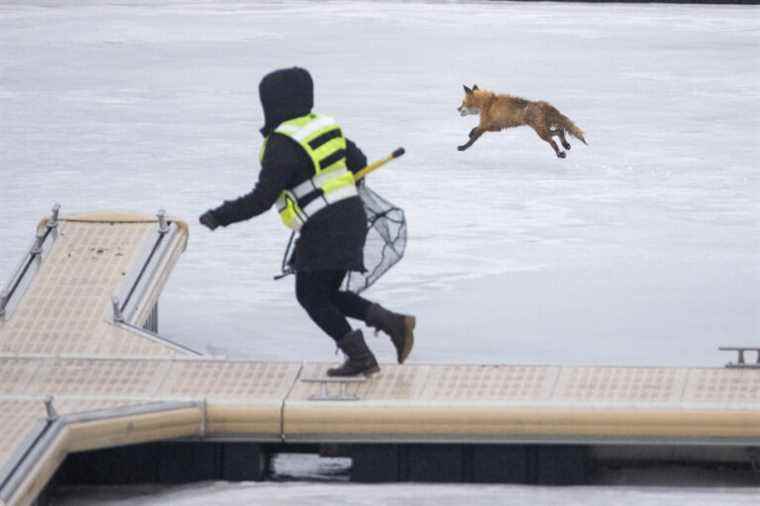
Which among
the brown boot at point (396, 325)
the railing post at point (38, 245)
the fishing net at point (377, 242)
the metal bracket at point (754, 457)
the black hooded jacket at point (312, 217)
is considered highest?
the black hooded jacket at point (312, 217)

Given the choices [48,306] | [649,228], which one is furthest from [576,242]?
[48,306]

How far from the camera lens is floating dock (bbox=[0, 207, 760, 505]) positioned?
21.1ft

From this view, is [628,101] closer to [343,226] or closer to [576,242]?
[576,242]

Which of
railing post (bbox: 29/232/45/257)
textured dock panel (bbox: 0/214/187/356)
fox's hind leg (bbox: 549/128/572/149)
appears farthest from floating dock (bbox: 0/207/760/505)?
fox's hind leg (bbox: 549/128/572/149)

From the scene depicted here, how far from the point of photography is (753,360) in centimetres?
826

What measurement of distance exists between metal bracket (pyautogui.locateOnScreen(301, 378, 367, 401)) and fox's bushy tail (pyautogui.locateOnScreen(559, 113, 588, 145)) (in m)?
6.05

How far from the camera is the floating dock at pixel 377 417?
6.45 metres

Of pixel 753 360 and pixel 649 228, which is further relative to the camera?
pixel 649 228

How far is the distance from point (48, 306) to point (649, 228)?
3891mm

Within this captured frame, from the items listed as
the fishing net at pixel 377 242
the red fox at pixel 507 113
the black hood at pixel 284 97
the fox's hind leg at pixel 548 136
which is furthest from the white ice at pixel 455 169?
the black hood at pixel 284 97

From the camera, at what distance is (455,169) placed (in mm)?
12766

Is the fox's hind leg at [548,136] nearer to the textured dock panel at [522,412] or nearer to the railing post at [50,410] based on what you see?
the textured dock panel at [522,412]

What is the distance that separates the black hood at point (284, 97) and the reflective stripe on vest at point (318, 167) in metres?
0.04

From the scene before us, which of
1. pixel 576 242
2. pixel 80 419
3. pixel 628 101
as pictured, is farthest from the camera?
pixel 628 101
